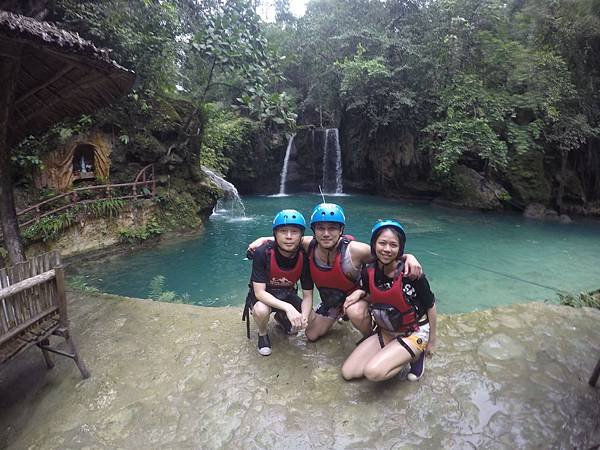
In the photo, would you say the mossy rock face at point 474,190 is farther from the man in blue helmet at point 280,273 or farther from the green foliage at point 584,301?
the man in blue helmet at point 280,273

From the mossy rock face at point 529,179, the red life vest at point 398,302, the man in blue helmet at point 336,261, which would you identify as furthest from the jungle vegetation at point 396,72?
the red life vest at point 398,302

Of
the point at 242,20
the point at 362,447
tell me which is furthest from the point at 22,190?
the point at 362,447

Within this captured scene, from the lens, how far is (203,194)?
12734mm

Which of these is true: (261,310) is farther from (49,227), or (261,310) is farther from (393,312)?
(49,227)

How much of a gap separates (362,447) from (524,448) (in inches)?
41.8

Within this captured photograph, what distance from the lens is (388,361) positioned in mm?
2707

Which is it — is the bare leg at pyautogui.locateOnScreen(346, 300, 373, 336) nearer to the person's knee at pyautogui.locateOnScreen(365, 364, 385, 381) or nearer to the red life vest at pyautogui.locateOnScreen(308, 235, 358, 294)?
the red life vest at pyautogui.locateOnScreen(308, 235, 358, 294)

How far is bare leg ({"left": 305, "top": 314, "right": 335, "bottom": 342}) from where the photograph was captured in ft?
11.6

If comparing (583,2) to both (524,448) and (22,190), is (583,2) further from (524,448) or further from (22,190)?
(22,190)

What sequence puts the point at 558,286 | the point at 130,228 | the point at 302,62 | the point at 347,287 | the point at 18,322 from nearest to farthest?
1. the point at 18,322
2. the point at 347,287
3. the point at 558,286
4. the point at 130,228
5. the point at 302,62

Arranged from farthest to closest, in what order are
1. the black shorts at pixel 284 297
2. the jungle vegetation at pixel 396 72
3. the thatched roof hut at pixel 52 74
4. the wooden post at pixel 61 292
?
the jungle vegetation at pixel 396 72 → the black shorts at pixel 284 297 → the wooden post at pixel 61 292 → the thatched roof hut at pixel 52 74

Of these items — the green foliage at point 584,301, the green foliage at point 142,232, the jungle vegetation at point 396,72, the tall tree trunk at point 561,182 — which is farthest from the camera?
the tall tree trunk at point 561,182

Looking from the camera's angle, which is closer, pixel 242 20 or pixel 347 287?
pixel 347 287

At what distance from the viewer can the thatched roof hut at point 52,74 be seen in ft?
8.78
